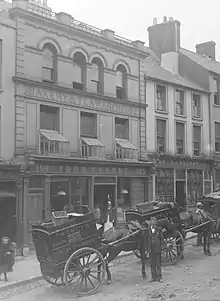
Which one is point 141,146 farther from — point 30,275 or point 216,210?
point 30,275

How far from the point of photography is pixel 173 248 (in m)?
14.7

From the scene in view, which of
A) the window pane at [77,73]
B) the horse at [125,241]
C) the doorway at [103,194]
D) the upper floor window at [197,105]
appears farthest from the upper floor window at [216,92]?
the horse at [125,241]

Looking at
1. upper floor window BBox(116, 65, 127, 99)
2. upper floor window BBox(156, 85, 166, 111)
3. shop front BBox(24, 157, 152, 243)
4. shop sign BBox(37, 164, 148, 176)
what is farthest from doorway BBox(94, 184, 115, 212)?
upper floor window BBox(156, 85, 166, 111)

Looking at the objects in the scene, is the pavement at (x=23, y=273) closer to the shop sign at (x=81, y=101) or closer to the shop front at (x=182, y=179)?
the shop sign at (x=81, y=101)

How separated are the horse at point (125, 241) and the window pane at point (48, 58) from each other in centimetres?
981

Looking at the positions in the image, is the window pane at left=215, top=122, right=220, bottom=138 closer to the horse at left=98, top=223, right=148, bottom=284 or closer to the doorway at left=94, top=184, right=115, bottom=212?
Answer: the doorway at left=94, top=184, right=115, bottom=212

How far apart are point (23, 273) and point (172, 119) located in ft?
51.4

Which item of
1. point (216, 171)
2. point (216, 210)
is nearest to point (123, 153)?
point (216, 210)

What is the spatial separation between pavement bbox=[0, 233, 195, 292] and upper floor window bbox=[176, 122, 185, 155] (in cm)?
1219

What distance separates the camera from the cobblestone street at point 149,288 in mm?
10656

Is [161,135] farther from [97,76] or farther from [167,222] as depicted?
[167,222]

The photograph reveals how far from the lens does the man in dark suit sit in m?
12.1

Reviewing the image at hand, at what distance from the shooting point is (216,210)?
1722 cm

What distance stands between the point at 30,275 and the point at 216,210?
25.4 feet
